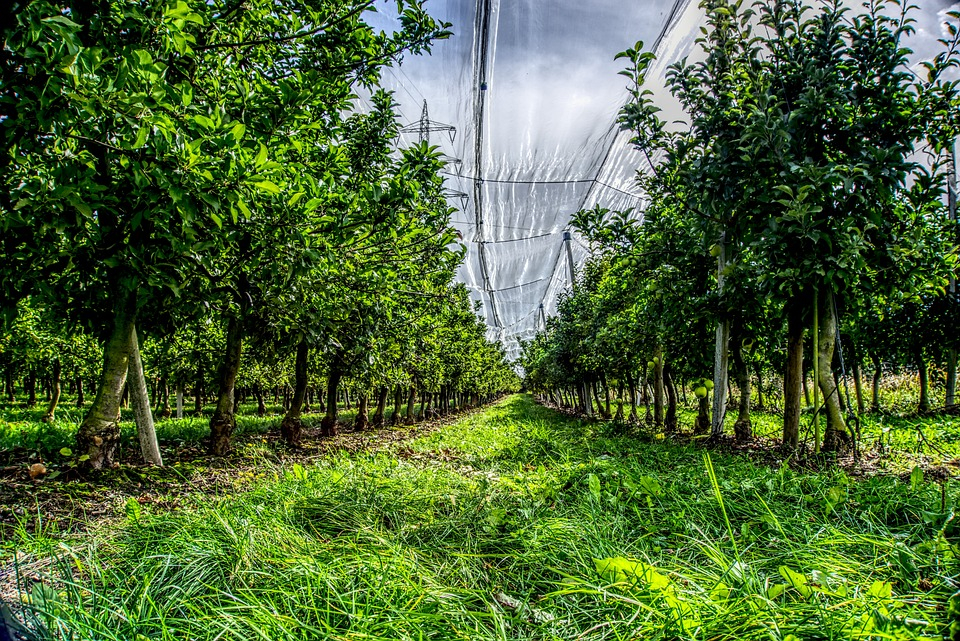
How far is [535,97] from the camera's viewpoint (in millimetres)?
7996

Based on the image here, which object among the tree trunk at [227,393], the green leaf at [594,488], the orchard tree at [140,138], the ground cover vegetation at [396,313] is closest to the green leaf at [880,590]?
the ground cover vegetation at [396,313]

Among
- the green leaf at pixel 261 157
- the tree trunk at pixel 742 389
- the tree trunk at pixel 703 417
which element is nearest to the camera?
the green leaf at pixel 261 157

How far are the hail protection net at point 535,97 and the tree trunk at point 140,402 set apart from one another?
445cm

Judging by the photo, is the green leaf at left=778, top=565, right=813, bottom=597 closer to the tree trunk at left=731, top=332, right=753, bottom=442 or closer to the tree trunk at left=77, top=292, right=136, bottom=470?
the tree trunk at left=77, top=292, right=136, bottom=470

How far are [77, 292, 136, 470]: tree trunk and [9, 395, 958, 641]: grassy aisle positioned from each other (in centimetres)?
170

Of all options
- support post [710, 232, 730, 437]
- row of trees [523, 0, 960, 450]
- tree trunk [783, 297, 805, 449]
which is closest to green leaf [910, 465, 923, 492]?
row of trees [523, 0, 960, 450]

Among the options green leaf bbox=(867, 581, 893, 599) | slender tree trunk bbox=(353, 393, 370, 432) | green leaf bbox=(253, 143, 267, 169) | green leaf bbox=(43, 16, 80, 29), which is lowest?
slender tree trunk bbox=(353, 393, 370, 432)

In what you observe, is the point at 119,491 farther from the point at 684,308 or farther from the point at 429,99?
the point at 429,99

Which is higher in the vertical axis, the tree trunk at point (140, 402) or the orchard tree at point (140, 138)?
the orchard tree at point (140, 138)

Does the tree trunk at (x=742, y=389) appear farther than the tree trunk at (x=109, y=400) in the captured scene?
Yes

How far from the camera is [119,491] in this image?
323cm

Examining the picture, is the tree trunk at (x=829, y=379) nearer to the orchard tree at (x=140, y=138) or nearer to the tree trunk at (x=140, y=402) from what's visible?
the orchard tree at (x=140, y=138)

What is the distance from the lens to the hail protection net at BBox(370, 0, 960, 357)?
20.2ft

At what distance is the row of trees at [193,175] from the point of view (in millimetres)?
1946
